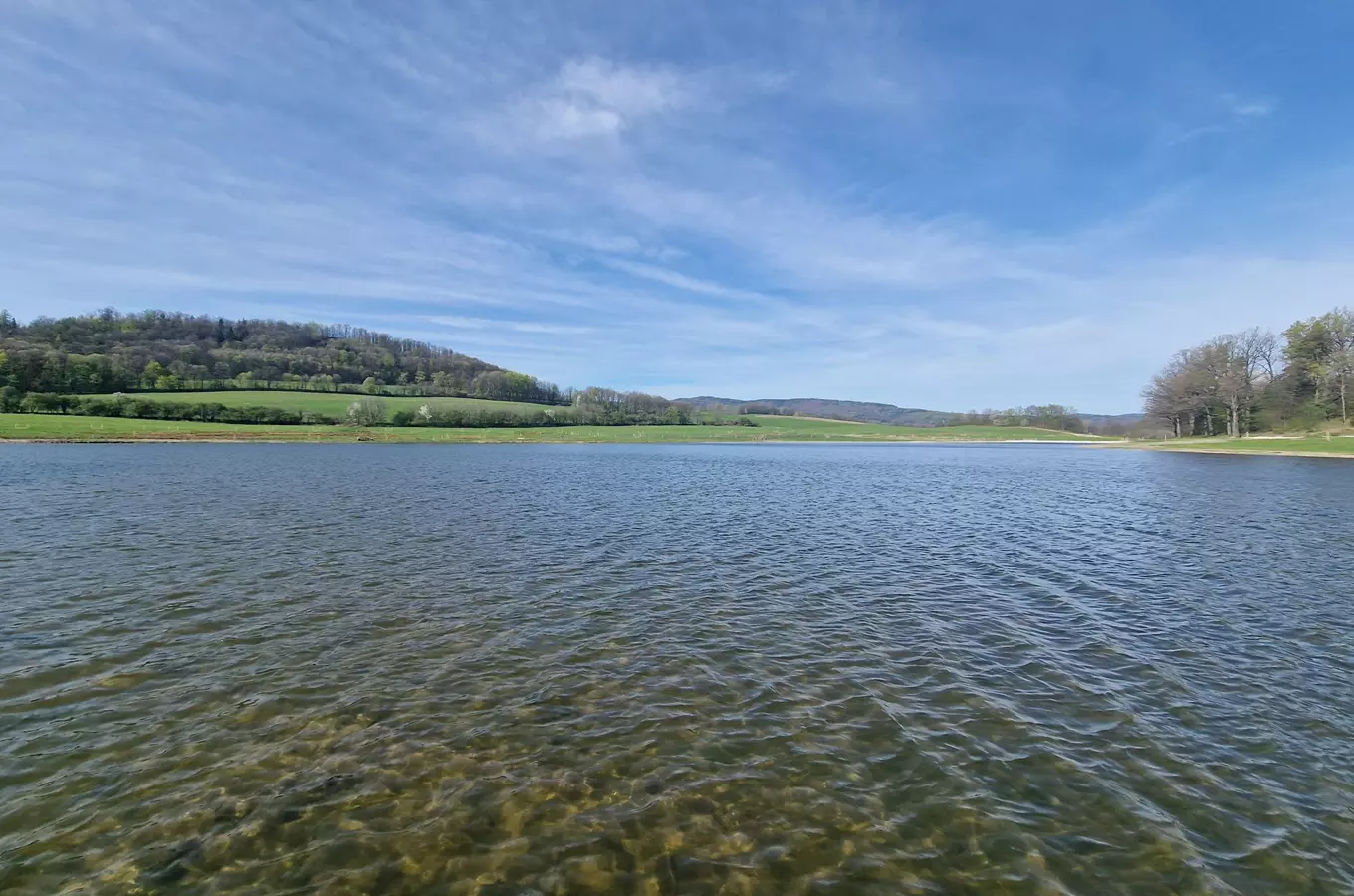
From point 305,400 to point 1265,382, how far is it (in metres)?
206

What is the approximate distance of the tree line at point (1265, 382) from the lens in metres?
91.7

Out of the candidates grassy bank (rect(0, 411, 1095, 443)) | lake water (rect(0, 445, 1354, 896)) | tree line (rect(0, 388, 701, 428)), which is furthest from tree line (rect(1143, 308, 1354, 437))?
tree line (rect(0, 388, 701, 428))

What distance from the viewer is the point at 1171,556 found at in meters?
20.6

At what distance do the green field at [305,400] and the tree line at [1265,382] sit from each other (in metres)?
156

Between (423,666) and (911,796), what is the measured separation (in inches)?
334

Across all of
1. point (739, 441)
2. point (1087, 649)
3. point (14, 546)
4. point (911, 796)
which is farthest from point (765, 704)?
point (739, 441)

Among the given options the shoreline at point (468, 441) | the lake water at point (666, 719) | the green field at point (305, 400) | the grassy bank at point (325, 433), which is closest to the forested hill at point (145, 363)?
the green field at point (305, 400)

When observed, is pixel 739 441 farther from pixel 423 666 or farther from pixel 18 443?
pixel 423 666

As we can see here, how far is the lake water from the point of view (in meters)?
6.08

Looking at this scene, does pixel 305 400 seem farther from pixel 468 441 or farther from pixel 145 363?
pixel 468 441

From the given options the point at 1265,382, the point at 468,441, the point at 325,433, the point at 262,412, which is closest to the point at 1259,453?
the point at 1265,382

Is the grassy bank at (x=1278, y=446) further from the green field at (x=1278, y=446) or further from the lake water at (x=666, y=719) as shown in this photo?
the lake water at (x=666, y=719)

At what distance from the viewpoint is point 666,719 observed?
29.6ft

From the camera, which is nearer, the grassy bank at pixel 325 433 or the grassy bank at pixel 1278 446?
the grassy bank at pixel 1278 446
